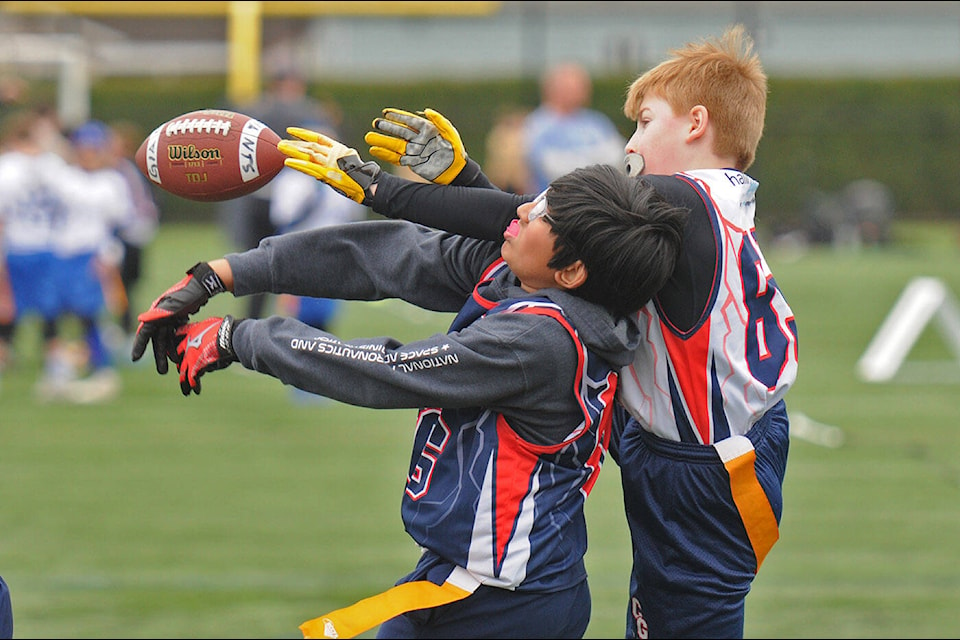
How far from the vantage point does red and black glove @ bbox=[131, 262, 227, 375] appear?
98.8 inches

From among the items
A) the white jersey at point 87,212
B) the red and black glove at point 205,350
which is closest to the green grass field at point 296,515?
the white jersey at point 87,212

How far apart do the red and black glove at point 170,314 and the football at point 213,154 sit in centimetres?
22

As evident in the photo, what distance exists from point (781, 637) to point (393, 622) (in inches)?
78.2

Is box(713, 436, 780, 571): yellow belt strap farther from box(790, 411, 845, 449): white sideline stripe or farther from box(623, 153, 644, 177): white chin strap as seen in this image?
box(790, 411, 845, 449): white sideline stripe

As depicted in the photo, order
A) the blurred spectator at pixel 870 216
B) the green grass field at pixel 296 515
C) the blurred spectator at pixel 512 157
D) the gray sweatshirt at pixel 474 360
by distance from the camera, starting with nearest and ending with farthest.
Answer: the gray sweatshirt at pixel 474 360
the green grass field at pixel 296 515
the blurred spectator at pixel 512 157
the blurred spectator at pixel 870 216

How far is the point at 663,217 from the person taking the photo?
7.92ft

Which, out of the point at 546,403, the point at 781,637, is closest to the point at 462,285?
the point at 546,403

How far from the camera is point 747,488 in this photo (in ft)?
8.70

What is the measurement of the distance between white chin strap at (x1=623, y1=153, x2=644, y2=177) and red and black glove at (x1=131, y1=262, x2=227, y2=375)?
87 cm

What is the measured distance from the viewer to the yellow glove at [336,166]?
100 inches

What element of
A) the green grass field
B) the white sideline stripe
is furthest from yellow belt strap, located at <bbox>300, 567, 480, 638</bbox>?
the white sideline stripe

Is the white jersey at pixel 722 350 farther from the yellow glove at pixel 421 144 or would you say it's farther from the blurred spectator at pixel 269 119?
the blurred spectator at pixel 269 119

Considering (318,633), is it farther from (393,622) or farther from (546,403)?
(546,403)

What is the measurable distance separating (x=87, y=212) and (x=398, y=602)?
704cm
